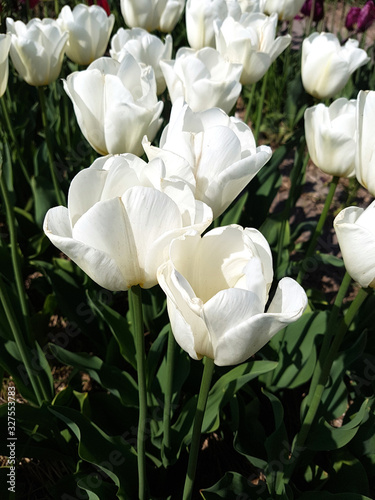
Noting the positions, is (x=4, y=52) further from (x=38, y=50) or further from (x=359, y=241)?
(x=359, y=241)

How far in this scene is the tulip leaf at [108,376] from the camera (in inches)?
45.0

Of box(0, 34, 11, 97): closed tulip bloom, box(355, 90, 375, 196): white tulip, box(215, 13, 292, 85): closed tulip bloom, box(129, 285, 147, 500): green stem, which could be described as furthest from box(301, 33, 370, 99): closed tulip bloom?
box(129, 285, 147, 500): green stem

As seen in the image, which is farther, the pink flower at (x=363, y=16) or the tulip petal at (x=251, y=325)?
the pink flower at (x=363, y=16)

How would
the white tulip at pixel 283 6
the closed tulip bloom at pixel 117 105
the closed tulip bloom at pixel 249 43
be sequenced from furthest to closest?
the white tulip at pixel 283 6, the closed tulip bloom at pixel 249 43, the closed tulip bloom at pixel 117 105

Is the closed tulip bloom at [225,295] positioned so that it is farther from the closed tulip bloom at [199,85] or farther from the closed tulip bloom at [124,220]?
the closed tulip bloom at [199,85]

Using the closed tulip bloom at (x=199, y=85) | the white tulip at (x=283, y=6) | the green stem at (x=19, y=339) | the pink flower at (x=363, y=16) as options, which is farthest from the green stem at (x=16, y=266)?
the pink flower at (x=363, y=16)

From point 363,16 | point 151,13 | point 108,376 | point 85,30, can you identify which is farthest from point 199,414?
point 363,16

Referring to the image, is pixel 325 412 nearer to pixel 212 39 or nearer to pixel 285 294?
pixel 285 294

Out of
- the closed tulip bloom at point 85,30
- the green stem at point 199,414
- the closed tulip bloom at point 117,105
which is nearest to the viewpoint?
the green stem at point 199,414

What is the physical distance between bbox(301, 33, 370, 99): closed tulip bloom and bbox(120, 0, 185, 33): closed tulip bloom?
60 cm

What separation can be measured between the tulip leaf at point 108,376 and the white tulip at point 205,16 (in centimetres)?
114

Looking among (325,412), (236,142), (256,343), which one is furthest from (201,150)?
(325,412)

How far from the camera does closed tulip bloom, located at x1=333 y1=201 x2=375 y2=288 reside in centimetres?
71

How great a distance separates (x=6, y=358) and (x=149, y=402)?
1.36 ft
